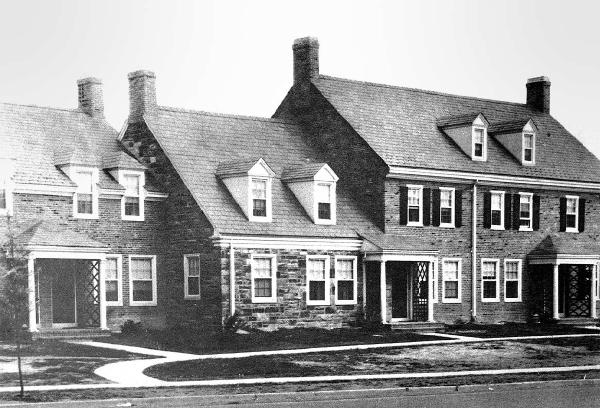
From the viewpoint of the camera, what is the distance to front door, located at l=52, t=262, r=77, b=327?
102ft

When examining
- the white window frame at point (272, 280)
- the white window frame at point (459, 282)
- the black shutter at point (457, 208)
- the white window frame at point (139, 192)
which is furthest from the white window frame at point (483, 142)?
the white window frame at point (139, 192)

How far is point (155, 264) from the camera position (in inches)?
1325

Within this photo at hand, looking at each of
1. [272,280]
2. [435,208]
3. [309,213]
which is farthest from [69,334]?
[435,208]

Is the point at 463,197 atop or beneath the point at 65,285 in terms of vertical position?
atop

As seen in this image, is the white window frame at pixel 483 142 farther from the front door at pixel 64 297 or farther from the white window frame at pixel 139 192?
the front door at pixel 64 297

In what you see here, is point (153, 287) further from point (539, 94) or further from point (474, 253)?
point (539, 94)

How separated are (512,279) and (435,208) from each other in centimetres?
516

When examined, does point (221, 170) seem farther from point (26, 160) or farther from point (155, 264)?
point (26, 160)

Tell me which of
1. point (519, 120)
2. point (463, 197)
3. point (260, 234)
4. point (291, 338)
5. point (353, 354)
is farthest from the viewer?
point (519, 120)

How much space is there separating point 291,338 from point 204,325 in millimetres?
3574

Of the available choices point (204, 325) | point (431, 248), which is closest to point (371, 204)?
point (431, 248)

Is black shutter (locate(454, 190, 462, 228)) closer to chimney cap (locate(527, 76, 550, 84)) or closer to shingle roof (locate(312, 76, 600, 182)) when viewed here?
shingle roof (locate(312, 76, 600, 182))

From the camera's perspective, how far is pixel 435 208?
37375mm

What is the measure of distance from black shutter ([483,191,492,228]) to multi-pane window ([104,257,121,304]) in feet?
47.9
